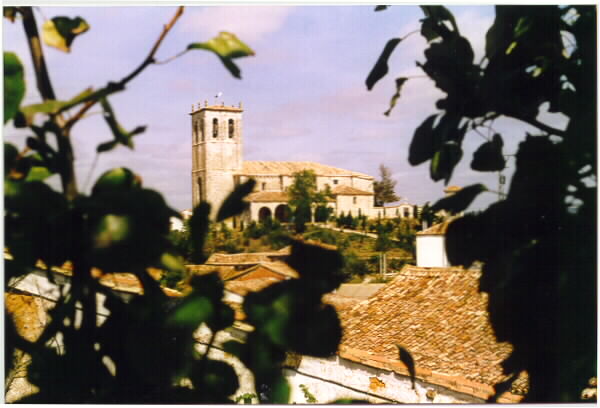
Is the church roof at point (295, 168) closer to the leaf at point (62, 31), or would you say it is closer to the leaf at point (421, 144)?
the leaf at point (421, 144)

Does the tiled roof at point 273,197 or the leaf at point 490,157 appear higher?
the leaf at point 490,157

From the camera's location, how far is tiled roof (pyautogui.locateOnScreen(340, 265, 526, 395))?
1.99 m

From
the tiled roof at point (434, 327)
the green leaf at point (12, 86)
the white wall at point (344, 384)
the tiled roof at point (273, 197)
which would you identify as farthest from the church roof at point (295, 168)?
the tiled roof at point (434, 327)

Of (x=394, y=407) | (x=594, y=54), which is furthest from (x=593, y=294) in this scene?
(x=394, y=407)

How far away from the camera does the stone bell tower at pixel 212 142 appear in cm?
68

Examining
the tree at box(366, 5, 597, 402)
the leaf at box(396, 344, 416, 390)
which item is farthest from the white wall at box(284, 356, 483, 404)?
the tree at box(366, 5, 597, 402)

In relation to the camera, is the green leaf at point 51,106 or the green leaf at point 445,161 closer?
the green leaf at point 51,106

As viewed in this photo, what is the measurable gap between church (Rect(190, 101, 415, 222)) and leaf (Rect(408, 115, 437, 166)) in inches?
3.4

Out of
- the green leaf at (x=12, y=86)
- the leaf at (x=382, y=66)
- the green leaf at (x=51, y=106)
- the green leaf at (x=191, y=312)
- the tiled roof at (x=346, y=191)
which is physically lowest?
the green leaf at (x=191, y=312)

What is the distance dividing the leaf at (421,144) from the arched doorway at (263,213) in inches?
6.2

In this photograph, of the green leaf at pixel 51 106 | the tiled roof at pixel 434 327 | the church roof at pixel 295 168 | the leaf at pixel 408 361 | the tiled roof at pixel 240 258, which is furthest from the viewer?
the tiled roof at pixel 434 327

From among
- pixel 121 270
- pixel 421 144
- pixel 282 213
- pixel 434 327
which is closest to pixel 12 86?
pixel 121 270

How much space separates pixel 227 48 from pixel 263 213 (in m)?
0.17

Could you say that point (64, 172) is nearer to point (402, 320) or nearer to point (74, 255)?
point (74, 255)
